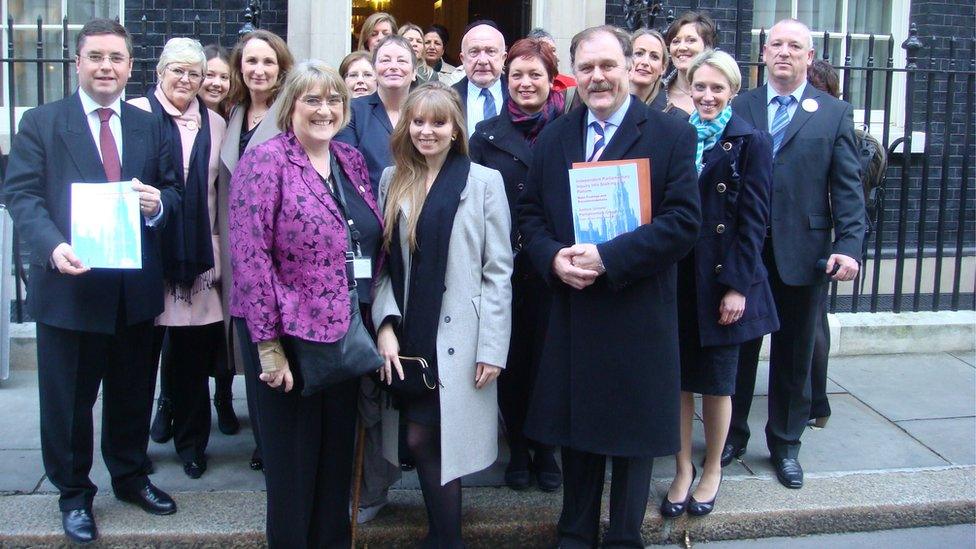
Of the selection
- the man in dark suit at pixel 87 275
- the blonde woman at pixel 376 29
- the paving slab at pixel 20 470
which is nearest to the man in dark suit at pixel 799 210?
the blonde woman at pixel 376 29

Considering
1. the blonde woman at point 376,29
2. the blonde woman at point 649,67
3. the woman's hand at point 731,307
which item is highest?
the blonde woman at point 376,29

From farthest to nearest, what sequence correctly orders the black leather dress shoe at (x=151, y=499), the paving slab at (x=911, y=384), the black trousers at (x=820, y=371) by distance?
the paving slab at (x=911, y=384) → the black trousers at (x=820, y=371) → the black leather dress shoe at (x=151, y=499)

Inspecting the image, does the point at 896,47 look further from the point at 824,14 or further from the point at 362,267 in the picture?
the point at 362,267

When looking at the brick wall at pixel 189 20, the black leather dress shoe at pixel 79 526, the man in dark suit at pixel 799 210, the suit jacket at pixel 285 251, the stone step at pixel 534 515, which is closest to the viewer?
the suit jacket at pixel 285 251

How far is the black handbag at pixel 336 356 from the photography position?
10.9ft

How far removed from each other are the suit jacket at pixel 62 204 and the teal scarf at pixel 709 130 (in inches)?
84.8

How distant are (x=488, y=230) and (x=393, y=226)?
362 millimetres

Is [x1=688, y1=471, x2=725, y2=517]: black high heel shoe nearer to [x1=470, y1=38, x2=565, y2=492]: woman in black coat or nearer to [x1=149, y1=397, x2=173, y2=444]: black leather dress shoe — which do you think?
[x1=470, y1=38, x2=565, y2=492]: woman in black coat

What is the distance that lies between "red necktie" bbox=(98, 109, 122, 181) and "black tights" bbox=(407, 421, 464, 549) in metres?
1.50

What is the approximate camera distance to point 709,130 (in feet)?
13.0

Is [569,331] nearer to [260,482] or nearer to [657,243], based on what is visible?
[657,243]

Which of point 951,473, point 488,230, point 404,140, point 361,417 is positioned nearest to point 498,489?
point 361,417

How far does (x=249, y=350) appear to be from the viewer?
11.3ft

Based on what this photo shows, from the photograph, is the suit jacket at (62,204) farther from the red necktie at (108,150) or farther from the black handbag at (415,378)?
the black handbag at (415,378)
